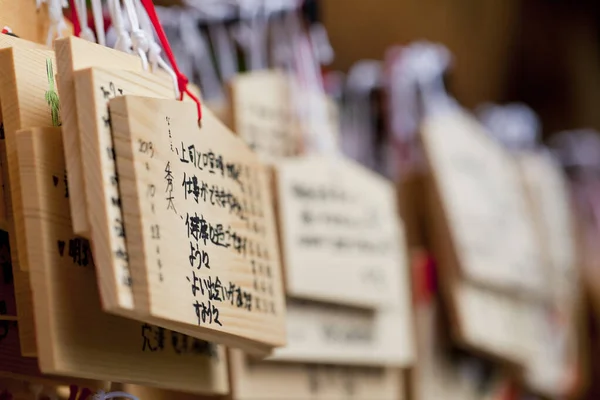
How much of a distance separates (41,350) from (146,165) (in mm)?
104

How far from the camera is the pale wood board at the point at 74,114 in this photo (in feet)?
1.45

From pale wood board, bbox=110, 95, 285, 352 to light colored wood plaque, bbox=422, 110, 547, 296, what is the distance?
37 cm

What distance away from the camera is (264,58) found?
0.89m

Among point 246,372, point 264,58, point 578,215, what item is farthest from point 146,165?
point 578,215

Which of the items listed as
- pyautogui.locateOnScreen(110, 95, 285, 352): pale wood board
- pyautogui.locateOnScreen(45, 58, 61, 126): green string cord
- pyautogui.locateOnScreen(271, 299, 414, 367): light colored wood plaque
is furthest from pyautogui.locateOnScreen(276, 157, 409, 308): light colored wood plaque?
pyautogui.locateOnScreen(45, 58, 61, 126): green string cord

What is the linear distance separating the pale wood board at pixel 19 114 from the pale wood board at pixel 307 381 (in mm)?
220

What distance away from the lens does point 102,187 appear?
436 millimetres

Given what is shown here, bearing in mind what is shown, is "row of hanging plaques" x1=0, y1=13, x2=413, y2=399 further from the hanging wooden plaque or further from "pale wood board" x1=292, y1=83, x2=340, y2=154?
"pale wood board" x1=292, y1=83, x2=340, y2=154

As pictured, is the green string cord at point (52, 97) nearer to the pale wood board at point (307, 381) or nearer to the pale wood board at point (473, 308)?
the pale wood board at point (307, 381)

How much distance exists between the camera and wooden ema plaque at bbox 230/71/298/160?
0.77m

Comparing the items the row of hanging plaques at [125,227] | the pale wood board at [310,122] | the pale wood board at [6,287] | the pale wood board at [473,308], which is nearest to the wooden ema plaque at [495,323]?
the pale wood board at [473,308]

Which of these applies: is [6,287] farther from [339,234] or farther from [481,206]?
[481,206]

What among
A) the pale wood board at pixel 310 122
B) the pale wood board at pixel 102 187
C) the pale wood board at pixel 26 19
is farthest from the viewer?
the pale wood board at pixel 310 122

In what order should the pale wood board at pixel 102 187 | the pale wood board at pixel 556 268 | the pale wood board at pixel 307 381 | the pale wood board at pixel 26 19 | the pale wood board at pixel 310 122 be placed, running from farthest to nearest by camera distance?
the pale wood board at pixel 556 268
the pale wood board at pixel 310 122
the pale wood board at pixel 307 381
the pale wood board at pixel 26 19
the pale wood board at pixel 102 187
